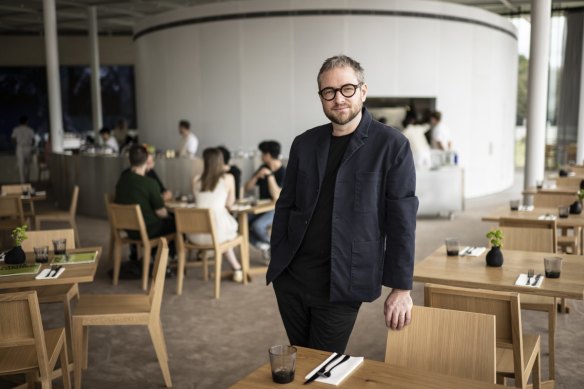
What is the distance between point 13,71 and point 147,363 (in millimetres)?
17848

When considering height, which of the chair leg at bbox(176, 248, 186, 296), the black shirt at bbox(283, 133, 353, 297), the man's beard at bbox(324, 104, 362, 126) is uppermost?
the man's beard at bbox(324, 104, 362, 126)

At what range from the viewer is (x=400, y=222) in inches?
87.7

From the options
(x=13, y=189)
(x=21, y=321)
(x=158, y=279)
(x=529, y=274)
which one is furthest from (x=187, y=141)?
(x=529, y=274)

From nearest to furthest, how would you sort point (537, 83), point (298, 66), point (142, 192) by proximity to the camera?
point (142, 192)
point (537, 83)
point (298, 66)

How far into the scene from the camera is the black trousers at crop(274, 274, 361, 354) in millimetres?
2383

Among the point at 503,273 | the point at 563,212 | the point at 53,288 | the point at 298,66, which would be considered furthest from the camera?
the point at 298,66

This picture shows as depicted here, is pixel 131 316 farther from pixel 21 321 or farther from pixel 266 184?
pixel 266 184

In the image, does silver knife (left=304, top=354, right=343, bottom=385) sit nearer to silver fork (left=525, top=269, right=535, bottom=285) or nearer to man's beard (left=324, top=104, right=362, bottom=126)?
man's beard (left=324, top=104, right=362, bottom=126)

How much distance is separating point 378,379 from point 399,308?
388 mm

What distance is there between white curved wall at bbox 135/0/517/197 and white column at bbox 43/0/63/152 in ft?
6.18

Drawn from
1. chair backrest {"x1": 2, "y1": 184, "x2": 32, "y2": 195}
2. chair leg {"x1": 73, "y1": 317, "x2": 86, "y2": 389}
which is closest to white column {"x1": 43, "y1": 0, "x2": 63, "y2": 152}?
chair backrest {"x1": 2, "y1": 184, "x2": 32, "y2": 195}

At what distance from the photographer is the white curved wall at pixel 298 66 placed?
10883 mm

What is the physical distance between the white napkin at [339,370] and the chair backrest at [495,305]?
32.6 inches

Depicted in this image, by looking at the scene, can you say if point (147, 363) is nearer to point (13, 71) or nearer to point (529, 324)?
point (529, 324)
